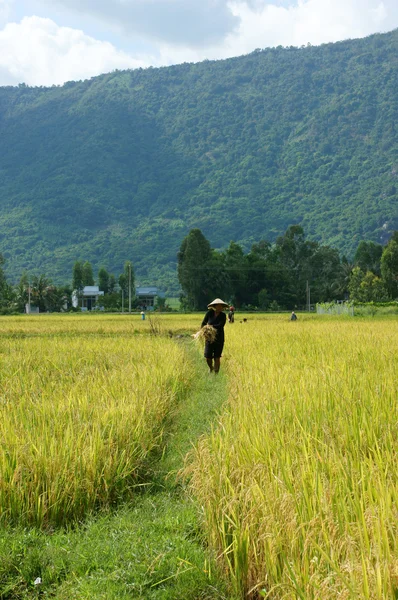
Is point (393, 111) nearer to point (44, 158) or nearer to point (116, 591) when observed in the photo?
point (44, 158)

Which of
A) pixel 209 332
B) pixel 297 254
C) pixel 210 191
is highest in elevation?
pixel 210 191

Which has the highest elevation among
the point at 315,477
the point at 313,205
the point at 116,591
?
the point at 313,205

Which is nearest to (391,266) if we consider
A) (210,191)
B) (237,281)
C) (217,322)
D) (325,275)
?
(237,281)

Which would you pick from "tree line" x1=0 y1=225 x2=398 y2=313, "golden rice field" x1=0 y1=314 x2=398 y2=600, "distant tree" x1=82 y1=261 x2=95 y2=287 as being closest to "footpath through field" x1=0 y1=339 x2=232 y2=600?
"golden rice field" x1=0 y1=314 x2=398 y2=600

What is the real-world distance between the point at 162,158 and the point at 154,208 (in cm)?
3791

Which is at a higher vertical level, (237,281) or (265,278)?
(265,278)

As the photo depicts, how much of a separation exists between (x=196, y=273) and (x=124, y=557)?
5953 centimetres

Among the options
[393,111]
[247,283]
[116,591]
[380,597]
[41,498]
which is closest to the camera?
[380,597]

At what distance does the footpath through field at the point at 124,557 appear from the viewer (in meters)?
2.87

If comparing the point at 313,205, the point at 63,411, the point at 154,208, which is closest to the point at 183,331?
the point at 63,411

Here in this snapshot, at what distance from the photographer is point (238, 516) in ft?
9.95

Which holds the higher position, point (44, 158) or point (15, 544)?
point (44, 158)

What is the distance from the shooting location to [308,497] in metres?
2.82

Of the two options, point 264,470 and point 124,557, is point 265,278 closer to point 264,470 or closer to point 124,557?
point 264,470
